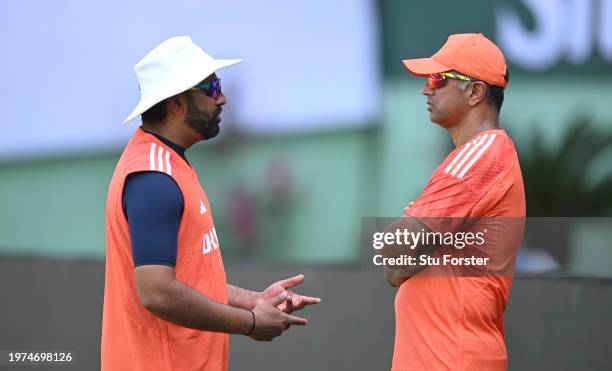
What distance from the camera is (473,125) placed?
364 cm

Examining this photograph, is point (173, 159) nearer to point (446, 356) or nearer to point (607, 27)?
point (446, 356)

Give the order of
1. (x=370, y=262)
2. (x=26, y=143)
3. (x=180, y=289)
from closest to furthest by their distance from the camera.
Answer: (x=180, y=289)
(x=370, y=262)
(x=26, y=143)

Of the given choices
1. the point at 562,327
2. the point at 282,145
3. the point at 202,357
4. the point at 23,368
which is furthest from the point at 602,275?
the point at 23,368

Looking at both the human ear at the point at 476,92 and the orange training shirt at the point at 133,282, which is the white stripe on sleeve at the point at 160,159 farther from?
the human ear at the point at 476,92

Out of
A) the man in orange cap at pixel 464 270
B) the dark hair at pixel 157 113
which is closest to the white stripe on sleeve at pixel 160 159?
the dark hair at pixel 157 113

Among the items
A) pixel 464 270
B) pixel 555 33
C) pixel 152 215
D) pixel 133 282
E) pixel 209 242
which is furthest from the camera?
pixel 555 33

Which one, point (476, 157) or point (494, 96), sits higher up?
point (494, 96)

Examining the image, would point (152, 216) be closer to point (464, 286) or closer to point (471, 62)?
point (464, 286)

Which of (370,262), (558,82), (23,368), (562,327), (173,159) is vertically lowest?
(23,368)

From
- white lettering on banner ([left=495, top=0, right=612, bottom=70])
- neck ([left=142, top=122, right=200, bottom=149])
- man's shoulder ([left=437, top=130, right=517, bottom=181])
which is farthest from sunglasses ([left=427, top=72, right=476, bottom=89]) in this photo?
white lettering on banner ([left=495, top=0, right=612, bottom=70])

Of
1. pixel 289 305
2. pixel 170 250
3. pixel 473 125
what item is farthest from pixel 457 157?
pixel 170 250

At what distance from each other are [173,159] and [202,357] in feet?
2.04

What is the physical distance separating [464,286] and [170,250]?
40.8 inches

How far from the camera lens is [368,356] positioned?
5.25 m
